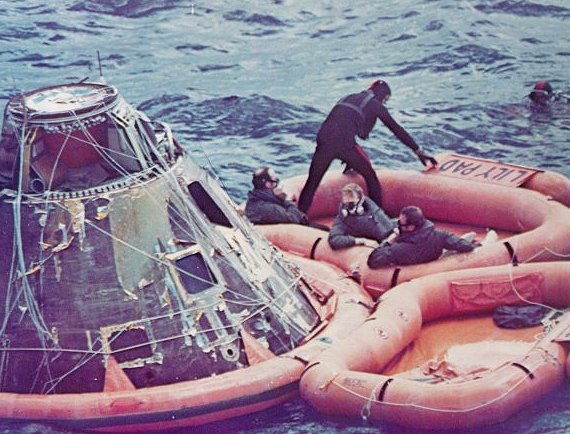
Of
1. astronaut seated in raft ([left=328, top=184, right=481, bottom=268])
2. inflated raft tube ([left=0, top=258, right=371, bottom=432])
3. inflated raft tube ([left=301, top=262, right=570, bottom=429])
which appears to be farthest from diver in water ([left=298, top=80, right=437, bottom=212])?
inflated raft tube ([left=0, top=258, right=371, bottom=432])

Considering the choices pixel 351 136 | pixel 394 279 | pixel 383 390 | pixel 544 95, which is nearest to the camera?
pixel 383 390

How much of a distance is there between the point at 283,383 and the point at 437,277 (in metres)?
2.13

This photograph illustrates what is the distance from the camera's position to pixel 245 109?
18797 millimetres

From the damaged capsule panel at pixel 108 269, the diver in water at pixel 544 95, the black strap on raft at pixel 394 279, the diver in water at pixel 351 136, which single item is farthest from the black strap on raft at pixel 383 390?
the diver in water at pixel 544 95

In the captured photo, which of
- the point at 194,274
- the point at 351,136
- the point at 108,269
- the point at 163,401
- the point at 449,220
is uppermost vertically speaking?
the point at 108,269

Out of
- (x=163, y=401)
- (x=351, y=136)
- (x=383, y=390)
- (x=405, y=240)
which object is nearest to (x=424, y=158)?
(x=351, y=136)

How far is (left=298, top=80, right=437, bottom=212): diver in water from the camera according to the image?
482 inches

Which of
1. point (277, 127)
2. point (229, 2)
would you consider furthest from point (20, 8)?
point (277, 127)

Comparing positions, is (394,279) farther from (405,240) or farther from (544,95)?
(544,95)

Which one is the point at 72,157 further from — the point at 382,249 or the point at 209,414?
the point at 382,249

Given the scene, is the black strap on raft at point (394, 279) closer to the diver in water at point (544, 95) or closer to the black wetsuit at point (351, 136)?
the black wetsuit at point (351, 136)

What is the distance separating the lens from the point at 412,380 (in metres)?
8.55

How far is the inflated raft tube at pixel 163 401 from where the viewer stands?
8.16 meters

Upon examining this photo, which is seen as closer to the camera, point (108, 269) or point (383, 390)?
point (383, 390)
